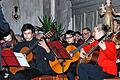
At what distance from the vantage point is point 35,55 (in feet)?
20.9

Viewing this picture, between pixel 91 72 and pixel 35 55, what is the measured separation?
1.24 meters

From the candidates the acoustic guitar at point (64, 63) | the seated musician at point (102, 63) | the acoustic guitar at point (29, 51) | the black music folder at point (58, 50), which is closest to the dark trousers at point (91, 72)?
the seated musician at point (102, 63)

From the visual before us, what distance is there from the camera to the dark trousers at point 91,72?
557 cm

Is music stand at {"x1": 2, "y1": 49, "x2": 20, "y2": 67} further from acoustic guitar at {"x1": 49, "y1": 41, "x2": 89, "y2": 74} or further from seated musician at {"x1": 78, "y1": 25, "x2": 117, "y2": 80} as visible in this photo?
acoustic guitar at {"x1": 49, "y1": 41, "x2": 89, "y2": 74}

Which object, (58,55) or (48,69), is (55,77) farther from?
(58,55)

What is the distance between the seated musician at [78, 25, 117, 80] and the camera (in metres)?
5.42

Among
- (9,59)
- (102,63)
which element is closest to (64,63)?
(102,63)

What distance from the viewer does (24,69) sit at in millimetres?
6312

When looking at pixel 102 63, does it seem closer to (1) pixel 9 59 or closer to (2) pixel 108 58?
(2) pixel 108 58

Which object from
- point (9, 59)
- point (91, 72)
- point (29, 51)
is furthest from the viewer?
point (29, 51)

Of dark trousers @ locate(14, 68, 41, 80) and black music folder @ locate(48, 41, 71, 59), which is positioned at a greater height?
black music folder @ locate(48, 41, 71, 59)

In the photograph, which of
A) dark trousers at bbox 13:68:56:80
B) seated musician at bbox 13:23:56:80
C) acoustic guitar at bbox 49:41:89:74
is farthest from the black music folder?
acoustic guitar at bbox 49:41:89:74

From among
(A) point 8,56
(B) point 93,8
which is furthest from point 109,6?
(A) point 8,56

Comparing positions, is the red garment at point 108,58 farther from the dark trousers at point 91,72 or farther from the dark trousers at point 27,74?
the dark trousers at point 27,74
